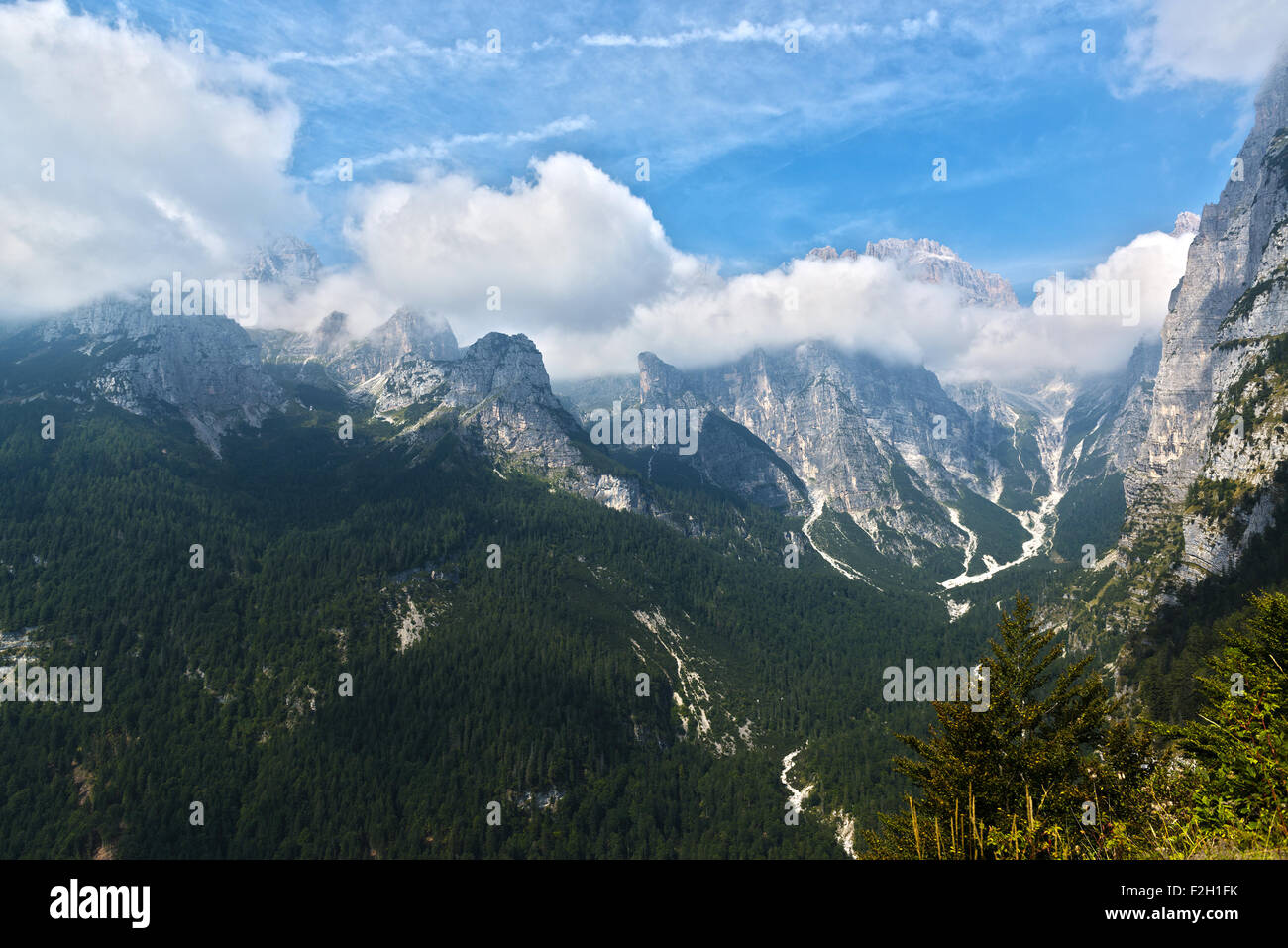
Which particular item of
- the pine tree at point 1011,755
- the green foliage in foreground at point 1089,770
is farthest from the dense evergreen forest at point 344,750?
the green foliage in foreground at point 1089,770

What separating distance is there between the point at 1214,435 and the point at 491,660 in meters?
213

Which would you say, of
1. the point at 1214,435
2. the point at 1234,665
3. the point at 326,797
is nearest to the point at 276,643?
the point at 326,797

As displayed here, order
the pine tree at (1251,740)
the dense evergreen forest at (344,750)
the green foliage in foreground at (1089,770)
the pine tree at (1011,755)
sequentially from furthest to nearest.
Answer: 1. the dense evergreen forest at (344,750)
2. the pine tree at (1011,755)
3. the green foliage in foreground at (1089,770)
4. the pine tree at (1251,740)

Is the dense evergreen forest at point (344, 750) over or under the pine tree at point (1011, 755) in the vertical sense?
under

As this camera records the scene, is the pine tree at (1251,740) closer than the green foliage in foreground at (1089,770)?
Yes

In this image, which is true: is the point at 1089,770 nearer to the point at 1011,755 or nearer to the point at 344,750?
the point at 1011,755

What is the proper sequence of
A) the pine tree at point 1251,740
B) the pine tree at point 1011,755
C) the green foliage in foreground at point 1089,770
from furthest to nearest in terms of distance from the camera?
the pine tree at point 1011,755
the green foliage in foreground at point 1089,770
the pine tree at point 1251,740

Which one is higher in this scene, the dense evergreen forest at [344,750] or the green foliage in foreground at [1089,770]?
the green foliage in foreground at [1089,770]

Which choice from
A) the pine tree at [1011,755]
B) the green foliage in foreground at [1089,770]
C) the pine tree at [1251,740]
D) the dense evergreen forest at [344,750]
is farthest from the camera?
the dense evergreen forest at [344,750]

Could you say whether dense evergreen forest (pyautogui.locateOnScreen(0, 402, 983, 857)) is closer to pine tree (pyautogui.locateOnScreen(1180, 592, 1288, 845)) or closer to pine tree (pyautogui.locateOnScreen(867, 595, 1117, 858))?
pine tree (pyautogui.locateOnScreen(867, 595, 1117, 858))

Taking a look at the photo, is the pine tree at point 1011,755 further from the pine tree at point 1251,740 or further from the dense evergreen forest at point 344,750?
the dense evergreen forest at point 344,750

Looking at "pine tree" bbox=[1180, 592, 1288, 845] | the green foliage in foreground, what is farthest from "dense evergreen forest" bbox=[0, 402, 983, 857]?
"pine tree" bbox=[1180, 592, 1288, 845]
